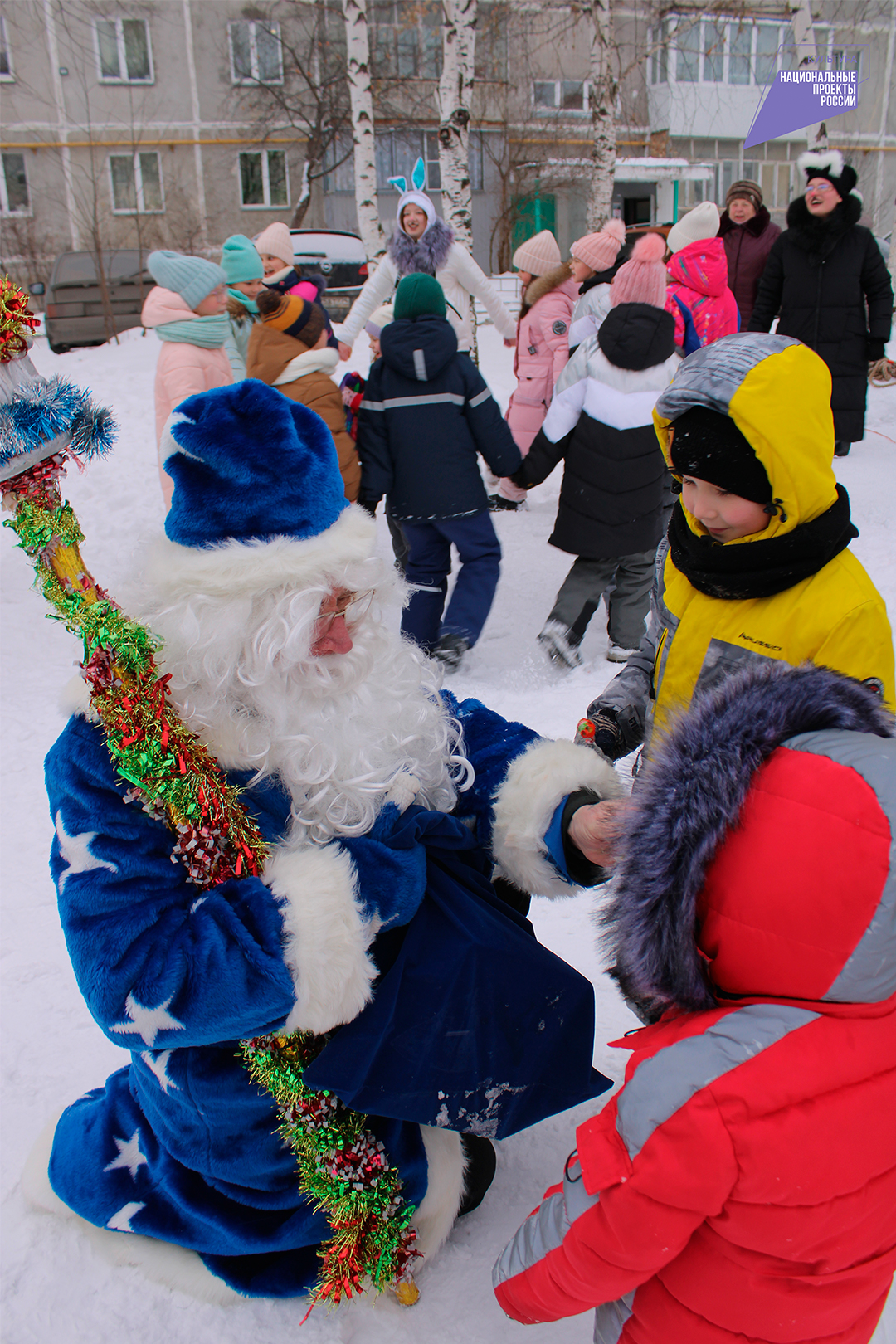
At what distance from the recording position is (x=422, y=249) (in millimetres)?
5770

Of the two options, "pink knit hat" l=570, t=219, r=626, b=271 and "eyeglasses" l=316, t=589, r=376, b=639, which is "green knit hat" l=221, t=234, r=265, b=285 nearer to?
"pink knit hat" l=570, t=219, r=626, b=271

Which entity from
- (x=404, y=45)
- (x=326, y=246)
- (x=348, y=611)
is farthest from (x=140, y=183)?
(x=348, y=611)

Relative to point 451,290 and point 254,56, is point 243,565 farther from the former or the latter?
point 254,56

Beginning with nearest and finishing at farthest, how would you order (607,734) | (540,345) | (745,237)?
(607,734) → (540,345) → (745,237)

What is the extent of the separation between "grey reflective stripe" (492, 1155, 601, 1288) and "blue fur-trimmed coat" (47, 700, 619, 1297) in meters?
0.24

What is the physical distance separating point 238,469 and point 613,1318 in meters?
1.43

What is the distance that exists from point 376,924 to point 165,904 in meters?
0.34

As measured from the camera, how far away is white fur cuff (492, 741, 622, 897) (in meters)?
1.69

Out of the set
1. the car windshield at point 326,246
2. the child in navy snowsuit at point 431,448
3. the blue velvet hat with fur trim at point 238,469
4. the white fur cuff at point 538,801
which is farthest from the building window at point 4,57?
the white fur cuff at point 538,801

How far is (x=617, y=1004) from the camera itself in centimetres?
238

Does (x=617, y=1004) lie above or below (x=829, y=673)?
below

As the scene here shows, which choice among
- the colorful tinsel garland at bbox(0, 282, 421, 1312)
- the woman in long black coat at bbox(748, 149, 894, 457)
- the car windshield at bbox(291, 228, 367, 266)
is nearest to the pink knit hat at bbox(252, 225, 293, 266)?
the woman in long black coat at bbox(748, 149, 894, 457)

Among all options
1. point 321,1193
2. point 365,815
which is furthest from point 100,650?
point 321,1193

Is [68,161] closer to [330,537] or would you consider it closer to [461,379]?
[461,379]
